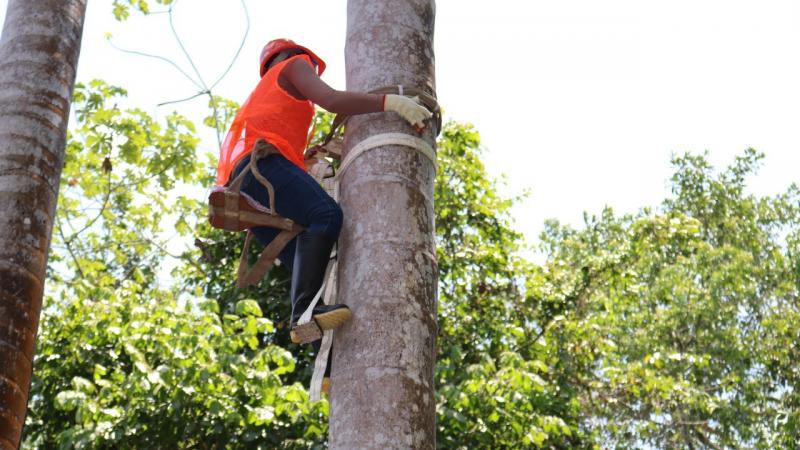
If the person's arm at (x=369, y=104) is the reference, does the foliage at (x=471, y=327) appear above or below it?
above

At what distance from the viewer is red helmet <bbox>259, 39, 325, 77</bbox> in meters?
3.61

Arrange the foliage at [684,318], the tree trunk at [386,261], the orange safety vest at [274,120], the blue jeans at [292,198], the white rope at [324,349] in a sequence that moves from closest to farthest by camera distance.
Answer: the tree trunk at [386,261] < the white rope at [324,349] < the blue jeans at [292,198] < the orange safety vest at [274,120] < the foliage at [684,318]

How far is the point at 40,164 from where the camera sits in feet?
12.2

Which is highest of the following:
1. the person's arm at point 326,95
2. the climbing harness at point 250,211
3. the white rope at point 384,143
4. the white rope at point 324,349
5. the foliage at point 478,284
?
the foliage at point 478,284

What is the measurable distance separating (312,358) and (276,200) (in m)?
6.28

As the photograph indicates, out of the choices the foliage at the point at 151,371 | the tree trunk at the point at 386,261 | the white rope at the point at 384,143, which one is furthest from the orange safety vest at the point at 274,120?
the foliage at the point at 151,371

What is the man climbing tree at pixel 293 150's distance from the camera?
306cm

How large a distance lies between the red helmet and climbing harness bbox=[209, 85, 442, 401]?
331mm

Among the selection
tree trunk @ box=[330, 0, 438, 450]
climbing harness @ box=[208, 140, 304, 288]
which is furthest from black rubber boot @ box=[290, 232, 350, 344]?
tree trunk @ box=[330, 0, 438, 450]

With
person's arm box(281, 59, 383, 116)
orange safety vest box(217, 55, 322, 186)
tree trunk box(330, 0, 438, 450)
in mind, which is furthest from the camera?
orange safety vest box(217, 55, 322, 186)

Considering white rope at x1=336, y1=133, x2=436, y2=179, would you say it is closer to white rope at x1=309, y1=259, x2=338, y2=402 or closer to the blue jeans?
the blue jeans

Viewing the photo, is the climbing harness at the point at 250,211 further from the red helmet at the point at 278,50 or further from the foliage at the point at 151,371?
the foliage at the point at 151,371

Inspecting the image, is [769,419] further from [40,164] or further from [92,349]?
[40,164]

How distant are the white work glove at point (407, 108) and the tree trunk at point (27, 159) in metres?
1.46
